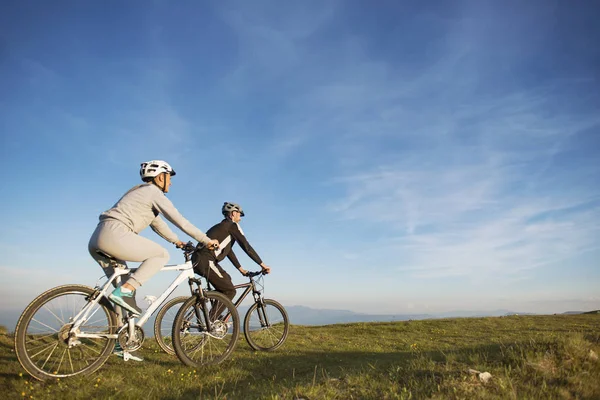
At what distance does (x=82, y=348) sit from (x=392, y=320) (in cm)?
2077

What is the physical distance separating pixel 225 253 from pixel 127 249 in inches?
158

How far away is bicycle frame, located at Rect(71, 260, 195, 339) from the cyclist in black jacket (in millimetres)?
1184

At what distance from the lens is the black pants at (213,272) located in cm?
971

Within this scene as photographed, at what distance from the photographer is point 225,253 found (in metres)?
10.7

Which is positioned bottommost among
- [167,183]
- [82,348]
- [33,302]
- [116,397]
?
[116,397]

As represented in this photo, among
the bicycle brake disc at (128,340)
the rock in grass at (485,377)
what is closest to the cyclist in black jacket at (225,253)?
the bicycle brake disc at (128,340)

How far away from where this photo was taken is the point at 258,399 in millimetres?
5254

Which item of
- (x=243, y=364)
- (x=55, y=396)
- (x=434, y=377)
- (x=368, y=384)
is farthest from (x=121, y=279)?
(x=434, y=377)

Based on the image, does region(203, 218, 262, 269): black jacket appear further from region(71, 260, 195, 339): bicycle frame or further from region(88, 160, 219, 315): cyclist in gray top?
region(88, 160, 219, 315): cyclist in gray top

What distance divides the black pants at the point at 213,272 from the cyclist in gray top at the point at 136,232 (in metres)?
2.20

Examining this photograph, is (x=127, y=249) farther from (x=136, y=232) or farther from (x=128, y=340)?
(x=128, y=340)

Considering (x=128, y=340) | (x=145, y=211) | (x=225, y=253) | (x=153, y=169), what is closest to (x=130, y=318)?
(x=128, y=340)

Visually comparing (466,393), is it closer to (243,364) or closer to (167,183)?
(243,364)

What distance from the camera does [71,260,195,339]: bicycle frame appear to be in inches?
260
